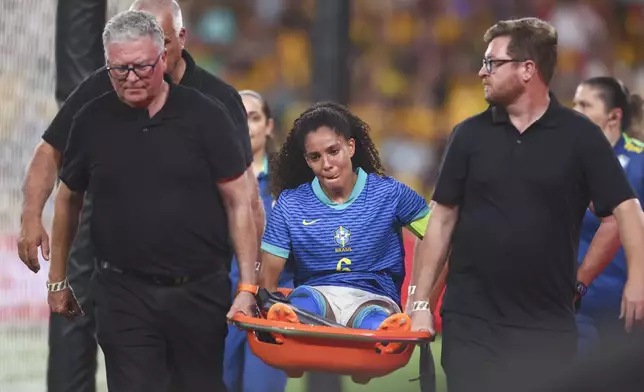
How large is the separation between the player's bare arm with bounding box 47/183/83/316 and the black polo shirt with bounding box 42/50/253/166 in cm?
19

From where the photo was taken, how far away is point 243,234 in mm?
4617

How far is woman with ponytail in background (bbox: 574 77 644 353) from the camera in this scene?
6.28 meters

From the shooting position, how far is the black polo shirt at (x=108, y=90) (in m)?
4.71

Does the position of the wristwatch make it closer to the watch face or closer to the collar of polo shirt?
the watch face

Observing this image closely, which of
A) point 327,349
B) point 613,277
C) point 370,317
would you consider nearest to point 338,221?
point 370,317

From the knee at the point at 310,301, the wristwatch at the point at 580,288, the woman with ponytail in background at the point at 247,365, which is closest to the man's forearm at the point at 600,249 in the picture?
the wristwatch at the point at 580,288

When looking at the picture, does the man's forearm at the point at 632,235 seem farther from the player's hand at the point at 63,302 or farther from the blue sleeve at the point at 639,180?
the blue sleeve at the point at 639,180

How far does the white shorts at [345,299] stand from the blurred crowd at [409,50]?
8515 mm

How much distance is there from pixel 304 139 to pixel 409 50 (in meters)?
9.44

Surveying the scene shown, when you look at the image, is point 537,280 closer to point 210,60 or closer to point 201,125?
point 201,125

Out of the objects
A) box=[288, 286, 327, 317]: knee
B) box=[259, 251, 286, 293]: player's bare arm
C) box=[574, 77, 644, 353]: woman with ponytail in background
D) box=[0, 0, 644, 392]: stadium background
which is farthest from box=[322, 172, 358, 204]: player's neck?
box=[0, 0, 644, 392]: stadium background

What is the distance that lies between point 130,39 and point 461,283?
4.64 ft

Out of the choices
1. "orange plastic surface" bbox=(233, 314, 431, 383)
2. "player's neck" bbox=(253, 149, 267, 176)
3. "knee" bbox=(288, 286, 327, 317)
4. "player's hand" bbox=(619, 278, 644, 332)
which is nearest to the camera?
"orange plastic surface" bbox=(233, 314, 431, 383)

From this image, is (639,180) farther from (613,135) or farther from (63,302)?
(63,302)
